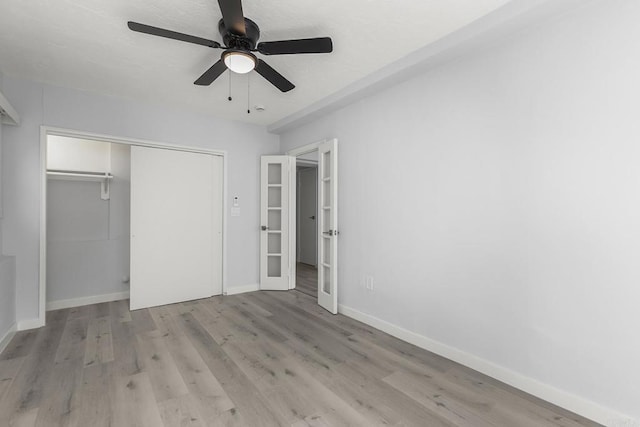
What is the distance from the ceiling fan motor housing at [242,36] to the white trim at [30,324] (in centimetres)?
352

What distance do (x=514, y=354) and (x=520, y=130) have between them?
5.24 feet

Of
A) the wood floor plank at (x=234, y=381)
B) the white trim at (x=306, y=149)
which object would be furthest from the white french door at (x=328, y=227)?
the wood floor plank at (x=234, y=381)

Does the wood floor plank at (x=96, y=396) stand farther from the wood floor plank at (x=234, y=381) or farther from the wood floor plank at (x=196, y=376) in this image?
the wood floor plank at (x=234, y=381)

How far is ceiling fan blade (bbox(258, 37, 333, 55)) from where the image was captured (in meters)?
1.99

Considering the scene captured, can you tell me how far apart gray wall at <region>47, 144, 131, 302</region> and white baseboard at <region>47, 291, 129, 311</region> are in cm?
4

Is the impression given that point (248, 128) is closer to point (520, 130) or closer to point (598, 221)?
point (520, 130)

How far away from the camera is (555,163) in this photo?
1982 mm

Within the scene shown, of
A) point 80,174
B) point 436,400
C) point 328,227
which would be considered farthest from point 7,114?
point 436,400

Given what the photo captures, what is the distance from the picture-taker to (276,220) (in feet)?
16.1

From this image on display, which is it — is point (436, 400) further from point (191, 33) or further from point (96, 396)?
point (191, 33)

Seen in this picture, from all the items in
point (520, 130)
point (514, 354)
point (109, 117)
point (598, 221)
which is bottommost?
point (514, 354)

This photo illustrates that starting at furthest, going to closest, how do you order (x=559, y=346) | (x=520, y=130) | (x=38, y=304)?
(x=38, y=304)
(x=520, y=130)
(x=559, y=346)

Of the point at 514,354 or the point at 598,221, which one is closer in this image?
the point at 598,221

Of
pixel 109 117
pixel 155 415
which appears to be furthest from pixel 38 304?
pixel 155 415
